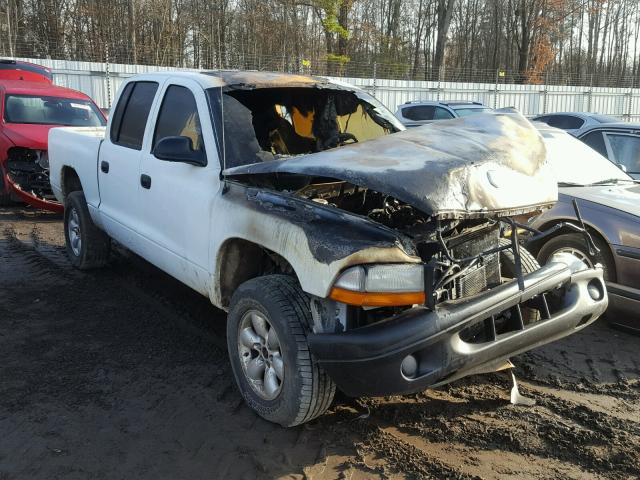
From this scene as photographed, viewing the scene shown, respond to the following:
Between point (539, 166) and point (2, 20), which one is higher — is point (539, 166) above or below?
below

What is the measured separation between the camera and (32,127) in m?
9.29

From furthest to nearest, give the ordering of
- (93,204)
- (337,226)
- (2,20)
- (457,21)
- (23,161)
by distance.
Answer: (457,21) → (2,20) → (23,161) → (93,204) → (337,226)

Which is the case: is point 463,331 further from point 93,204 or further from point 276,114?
point 93,204

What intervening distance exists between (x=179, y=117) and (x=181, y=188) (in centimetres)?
68

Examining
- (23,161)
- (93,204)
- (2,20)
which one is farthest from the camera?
(2,20)

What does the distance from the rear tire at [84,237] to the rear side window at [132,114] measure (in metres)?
1.13

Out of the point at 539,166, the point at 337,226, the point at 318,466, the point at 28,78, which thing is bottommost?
the point at 318,466

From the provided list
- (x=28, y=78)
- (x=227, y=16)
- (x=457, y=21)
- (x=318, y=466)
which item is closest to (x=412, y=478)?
(x=318, y=466)

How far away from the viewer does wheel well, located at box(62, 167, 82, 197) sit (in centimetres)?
647

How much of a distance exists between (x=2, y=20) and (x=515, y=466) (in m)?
29.9

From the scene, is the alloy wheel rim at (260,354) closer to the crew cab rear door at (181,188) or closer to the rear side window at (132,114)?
the crew cab rear door at (181,188)

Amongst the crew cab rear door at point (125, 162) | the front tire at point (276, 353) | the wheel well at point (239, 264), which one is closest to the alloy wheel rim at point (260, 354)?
the front tire at point (276, 353)

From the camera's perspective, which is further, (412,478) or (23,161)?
(23,161)

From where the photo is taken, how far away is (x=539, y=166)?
10.9ft
